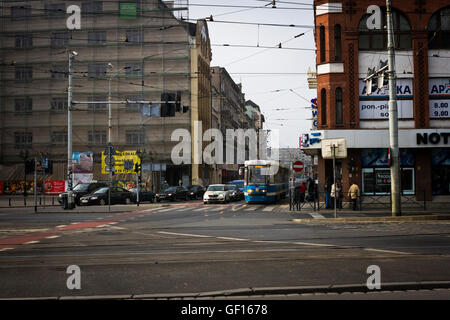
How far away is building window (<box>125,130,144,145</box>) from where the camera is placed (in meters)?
56.1

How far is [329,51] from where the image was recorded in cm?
2909

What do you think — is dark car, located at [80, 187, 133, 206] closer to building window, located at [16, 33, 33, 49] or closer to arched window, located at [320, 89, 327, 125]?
arched window, located at [320, 89, 327, 125]

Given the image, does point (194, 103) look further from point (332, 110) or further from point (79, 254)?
point (79, 254)

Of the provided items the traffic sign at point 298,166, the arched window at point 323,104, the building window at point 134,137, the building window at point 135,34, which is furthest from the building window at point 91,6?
the traffic sign at point 298,166

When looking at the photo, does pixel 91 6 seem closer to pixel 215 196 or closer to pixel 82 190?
pixel 82 190

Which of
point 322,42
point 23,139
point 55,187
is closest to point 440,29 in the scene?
point 322,42

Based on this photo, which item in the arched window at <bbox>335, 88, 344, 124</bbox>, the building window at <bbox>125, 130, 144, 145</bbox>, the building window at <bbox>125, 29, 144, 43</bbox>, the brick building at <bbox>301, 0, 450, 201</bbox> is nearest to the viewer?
the brick building at <bbox>301, 0, 450, 201</bbox>

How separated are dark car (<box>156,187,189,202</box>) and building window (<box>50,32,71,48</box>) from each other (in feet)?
81.8

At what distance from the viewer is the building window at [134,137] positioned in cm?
5612

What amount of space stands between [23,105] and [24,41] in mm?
7702

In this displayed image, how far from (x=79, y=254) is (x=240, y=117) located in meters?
97.9

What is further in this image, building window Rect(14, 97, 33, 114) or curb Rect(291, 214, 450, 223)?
building window Rect(14, 97, 33, 114)

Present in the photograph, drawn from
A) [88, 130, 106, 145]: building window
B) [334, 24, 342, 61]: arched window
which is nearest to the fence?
[334, 24, 342, 61]: arched window

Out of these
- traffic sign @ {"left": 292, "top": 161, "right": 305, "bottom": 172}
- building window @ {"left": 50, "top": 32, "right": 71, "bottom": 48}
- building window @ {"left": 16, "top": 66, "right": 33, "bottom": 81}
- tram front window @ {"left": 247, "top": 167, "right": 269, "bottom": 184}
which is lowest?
tram front window @ {"left": 247, "top": 167, "right": 269, "bottom": 184}
